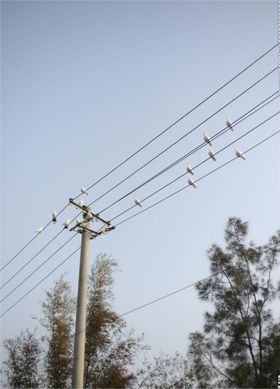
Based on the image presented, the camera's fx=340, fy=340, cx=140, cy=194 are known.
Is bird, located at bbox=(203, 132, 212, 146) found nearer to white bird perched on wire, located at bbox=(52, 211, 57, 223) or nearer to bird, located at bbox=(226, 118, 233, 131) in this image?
bird, located at bbox=(226, 118, 233, 131)

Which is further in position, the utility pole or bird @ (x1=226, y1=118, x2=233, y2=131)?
the utility pole

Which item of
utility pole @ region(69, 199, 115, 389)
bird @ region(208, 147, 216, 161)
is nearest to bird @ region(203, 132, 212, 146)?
bird @ region(208, 147, 216, 161)

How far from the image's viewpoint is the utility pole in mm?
7891

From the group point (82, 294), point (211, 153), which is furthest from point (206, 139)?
point (82, 294)

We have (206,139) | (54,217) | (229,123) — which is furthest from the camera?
(54,217)

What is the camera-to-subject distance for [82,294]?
28.9ft

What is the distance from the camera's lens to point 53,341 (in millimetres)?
15461

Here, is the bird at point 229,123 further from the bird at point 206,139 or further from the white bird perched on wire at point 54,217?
the white bird perched on wire at point 54,217

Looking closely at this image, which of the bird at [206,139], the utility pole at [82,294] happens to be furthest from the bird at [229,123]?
the utility pole at [82,294]

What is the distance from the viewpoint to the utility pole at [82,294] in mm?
7891

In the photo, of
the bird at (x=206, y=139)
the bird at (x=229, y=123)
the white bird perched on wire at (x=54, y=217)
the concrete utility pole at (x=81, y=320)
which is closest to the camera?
the bird at (x=229, y=123)

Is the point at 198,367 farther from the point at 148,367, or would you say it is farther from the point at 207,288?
the point at 148,367

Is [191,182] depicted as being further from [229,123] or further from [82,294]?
[82,294]

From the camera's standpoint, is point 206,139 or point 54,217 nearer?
point 206,139
